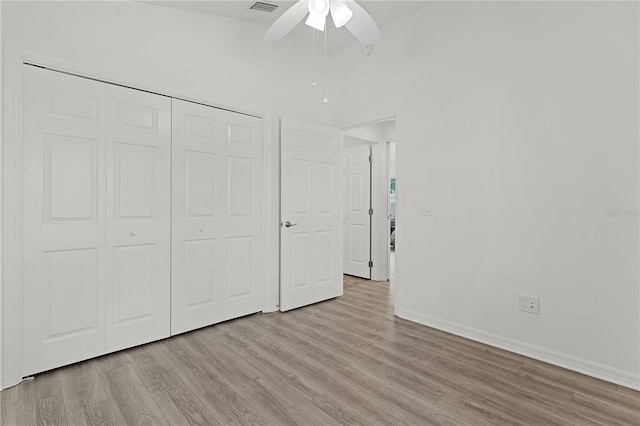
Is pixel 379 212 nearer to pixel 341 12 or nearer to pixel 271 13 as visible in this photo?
pixel 271 13

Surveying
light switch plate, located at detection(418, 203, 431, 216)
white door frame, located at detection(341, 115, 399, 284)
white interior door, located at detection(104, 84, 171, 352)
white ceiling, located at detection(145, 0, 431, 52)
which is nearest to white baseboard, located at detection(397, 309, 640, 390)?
light switch plate, located at detection(418, 203, 431, 216)

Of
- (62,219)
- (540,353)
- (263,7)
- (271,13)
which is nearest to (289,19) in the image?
(263,7)

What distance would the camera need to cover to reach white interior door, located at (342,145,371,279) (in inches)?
193

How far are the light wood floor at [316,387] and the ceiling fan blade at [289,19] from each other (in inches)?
93.3

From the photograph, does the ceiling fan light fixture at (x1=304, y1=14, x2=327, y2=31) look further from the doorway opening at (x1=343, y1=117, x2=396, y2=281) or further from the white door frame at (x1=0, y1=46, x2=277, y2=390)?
the doorway opening at (x1=343, y1=117, x2=396, y2=281)

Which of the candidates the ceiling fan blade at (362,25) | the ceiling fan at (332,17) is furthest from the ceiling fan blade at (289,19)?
the ceiling fan blade at (362,25)

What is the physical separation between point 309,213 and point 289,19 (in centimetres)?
199

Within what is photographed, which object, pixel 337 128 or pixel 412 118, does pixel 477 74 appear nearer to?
pixel 412 118

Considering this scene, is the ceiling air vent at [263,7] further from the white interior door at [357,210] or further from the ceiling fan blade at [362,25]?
the white interior door at [357,210]

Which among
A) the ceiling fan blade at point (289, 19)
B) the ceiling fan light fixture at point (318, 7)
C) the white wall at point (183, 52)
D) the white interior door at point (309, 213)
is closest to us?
the ceiling fan light fixture at point (318, 7)

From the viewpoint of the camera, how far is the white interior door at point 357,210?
193 inches

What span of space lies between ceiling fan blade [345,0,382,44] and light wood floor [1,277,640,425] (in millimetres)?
2322

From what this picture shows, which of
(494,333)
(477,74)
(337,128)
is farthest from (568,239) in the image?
(337,128)

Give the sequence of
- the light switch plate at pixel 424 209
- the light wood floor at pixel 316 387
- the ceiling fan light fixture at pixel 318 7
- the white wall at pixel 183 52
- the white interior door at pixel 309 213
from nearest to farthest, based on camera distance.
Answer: the light wood floor at pixel 316 387, the ceiling fan light fixture at pixel 318 7, the white wall at pixel 183 52, the light switch plate at pixel 424 209, the white interior door at pixel 309 213
